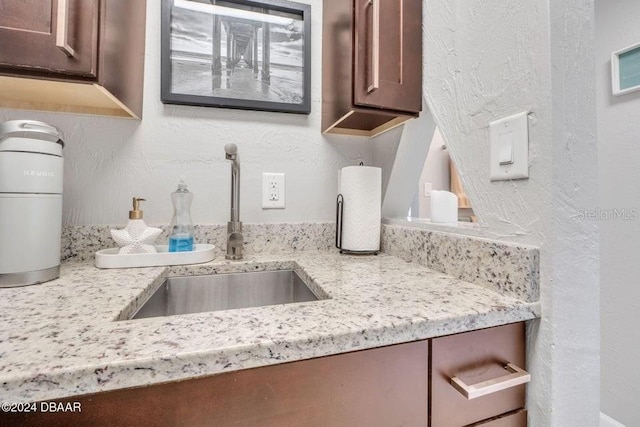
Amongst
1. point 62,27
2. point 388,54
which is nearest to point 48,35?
point 62,27

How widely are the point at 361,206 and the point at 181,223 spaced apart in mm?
576

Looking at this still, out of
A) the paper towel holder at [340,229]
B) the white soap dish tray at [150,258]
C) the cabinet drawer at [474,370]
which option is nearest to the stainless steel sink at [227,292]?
the white soap dish tray at [150,258]

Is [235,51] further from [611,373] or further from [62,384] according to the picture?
[611,373]

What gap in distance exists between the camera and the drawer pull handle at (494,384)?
426 millimetres

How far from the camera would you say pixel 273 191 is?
40.8 inches

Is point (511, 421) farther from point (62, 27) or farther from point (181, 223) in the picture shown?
point (62, 27)

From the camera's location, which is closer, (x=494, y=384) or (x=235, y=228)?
(x=494, y=384)

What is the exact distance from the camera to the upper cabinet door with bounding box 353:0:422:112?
772 millimetres

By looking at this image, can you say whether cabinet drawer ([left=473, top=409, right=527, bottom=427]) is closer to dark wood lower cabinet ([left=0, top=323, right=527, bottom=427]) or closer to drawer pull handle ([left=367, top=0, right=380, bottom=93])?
dark wood lower cabinet ([left=0, top=323, right=527, bottom=427])

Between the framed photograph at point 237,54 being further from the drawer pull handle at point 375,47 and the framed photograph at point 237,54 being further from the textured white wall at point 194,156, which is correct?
the drawer pull handle at point 375,47

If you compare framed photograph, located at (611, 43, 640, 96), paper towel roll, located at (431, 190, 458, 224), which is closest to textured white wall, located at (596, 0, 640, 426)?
framed photograph, located at (611, 43, 640, 96)

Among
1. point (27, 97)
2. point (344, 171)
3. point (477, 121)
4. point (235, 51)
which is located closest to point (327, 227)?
point (344, 171)

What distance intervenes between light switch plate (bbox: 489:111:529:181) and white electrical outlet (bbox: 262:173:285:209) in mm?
674

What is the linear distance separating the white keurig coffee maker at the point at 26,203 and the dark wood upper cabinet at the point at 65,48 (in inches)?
4.9
